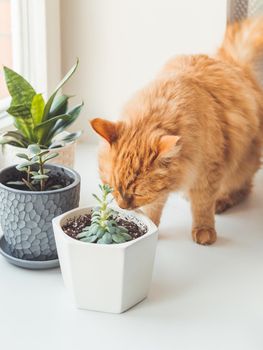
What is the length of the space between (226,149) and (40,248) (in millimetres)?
468

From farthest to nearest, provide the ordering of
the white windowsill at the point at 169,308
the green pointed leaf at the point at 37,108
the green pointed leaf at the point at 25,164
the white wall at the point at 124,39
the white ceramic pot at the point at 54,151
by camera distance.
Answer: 1. the white wall at the point at 124,39
2. the white ceramic pot at the point at 54,151
3. the green pointed leaf at the point at 37,108
4. the green pointed leaf at the point at 25,164
5. the white windowsill at the point at 169,308

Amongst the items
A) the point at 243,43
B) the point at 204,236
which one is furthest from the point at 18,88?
the point at 243,43

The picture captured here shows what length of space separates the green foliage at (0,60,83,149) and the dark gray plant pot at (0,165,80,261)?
0.12 metres

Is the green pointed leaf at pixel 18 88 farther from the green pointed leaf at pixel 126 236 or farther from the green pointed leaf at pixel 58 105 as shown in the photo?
the green pointed leaf at pixel 126 236

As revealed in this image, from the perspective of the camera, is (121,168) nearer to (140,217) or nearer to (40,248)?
(140,217)

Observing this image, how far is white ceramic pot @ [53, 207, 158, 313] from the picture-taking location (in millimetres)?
969

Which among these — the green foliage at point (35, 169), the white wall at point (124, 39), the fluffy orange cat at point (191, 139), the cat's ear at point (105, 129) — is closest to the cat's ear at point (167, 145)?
the fluffy orange cat at point (191, 139)

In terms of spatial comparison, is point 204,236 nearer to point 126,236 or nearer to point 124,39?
point 126,236

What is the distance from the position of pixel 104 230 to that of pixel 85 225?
82 mm

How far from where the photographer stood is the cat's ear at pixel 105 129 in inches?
43.1

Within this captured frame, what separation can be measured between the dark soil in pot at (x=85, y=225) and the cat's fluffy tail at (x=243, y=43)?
63 centimetres

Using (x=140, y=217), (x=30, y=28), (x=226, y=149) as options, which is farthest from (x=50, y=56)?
(x=140, y=217)

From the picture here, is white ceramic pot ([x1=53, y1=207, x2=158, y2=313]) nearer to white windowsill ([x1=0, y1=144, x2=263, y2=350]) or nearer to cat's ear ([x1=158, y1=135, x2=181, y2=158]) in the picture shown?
white windowsill ([x1=0, y1=144, x2=263, y2=350])

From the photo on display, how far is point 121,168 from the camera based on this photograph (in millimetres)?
1097
